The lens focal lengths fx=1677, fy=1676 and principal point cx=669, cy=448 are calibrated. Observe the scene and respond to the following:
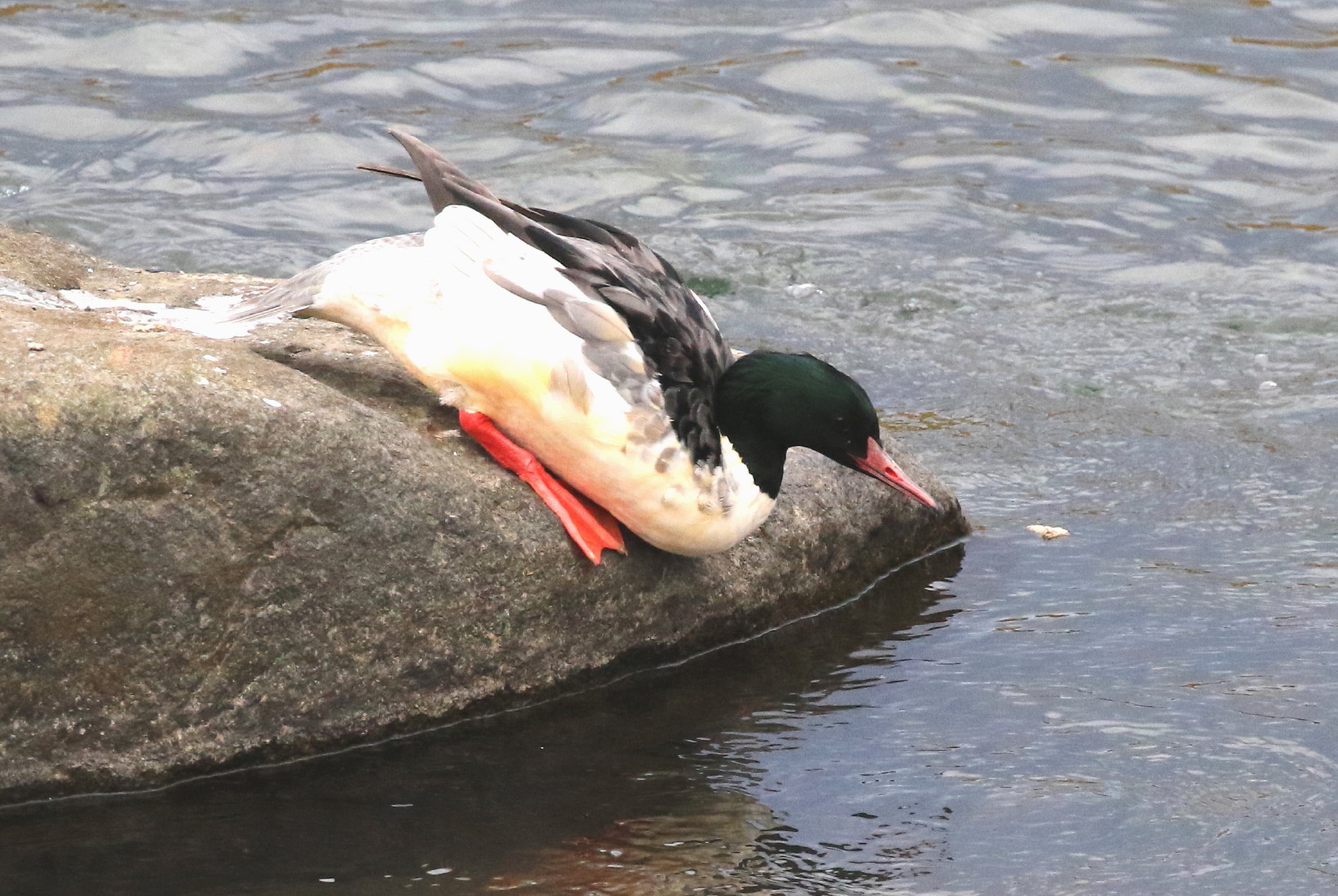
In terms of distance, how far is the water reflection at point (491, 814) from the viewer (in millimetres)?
4215

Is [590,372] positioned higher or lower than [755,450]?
higher

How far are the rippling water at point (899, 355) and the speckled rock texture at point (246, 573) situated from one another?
0.16m

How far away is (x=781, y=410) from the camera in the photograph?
5.27 metres

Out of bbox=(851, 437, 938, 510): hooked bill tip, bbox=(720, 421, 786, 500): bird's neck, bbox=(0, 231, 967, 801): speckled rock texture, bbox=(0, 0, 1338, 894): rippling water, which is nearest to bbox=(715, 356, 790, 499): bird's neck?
bbox=(720, 421, 786, 500): bird's neck

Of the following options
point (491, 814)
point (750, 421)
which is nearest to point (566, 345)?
point (750, 421)

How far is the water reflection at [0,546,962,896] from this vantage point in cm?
421

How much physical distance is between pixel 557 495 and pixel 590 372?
438 millimetres

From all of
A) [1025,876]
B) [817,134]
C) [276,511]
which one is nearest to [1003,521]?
[1025,876]

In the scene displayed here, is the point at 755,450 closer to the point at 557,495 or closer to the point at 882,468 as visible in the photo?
the point at 882,468

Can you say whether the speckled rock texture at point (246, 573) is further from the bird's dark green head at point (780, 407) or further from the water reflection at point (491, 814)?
the bird's dark green head at point (780, 407)

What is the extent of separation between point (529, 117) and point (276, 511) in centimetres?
772

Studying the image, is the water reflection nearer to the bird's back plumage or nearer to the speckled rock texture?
the speckled rock texture

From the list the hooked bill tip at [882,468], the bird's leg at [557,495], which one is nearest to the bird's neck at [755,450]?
the hooked bill tip at [882,468]

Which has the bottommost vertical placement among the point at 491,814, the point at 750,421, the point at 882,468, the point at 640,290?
the point at 491,814
